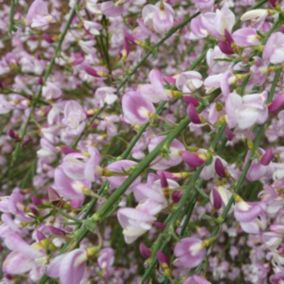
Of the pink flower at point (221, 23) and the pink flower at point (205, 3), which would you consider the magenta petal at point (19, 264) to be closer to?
the pink flower at point (221, 23)

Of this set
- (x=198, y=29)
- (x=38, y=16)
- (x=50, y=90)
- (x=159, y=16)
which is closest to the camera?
(x=198, y=29)

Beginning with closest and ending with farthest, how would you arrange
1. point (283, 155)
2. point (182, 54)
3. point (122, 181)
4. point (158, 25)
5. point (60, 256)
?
Answer: point (60, 256)
point (122, 181)
point (283, 155)
point (158, 25)
point (182, 54)

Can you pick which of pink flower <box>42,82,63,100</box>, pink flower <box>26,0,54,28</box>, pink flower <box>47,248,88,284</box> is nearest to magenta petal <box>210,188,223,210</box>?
pink flower <box>47,248,88,284</box>

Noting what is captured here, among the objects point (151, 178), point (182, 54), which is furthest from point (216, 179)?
point (182, 54)

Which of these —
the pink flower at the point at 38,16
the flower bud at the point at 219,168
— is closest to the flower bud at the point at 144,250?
the flower bud at the point at 219,168

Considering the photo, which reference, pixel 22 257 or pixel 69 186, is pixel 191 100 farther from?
pixel 22 257

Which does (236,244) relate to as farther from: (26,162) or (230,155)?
(26,162)

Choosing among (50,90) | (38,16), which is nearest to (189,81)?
(38,16)
